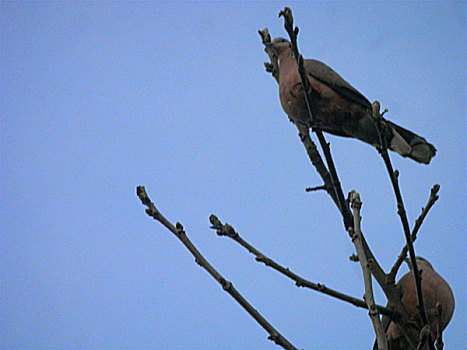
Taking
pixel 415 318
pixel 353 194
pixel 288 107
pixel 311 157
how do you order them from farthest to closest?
pixel 288 107, pixel 311 157, pixel 415 318, pixel 353 194

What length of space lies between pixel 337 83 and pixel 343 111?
7.2 inches

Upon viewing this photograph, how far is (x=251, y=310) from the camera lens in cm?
168

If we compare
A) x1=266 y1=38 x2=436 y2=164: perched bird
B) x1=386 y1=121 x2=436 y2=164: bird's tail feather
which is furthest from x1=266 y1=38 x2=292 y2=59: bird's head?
x1=386 y1=121 x2=436 y2=164: bird's tail feather

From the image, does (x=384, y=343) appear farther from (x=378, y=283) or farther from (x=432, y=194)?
(x=432, y=194)

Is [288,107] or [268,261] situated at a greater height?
[288,107]

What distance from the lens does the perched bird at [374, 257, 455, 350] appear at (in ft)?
7.17

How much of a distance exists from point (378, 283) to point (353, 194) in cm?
53

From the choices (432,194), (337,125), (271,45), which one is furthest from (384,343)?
(271,45)

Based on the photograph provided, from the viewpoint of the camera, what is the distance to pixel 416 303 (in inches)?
85.9

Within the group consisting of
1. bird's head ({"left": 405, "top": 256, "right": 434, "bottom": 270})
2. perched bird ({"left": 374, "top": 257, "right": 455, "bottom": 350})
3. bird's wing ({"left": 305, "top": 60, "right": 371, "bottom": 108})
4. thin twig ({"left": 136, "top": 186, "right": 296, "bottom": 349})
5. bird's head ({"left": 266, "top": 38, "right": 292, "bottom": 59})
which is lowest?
thin twig ({"left": 136, "top": 186, "right": 296, "bottom": 349})

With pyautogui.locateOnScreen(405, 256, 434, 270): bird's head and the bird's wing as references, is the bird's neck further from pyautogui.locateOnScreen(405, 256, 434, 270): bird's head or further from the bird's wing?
pyautogui.locateOnScreen(405, 256, 434, 270): bird's head

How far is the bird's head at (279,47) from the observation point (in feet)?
11.7

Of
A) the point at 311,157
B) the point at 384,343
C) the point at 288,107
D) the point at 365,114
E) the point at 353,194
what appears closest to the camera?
the point at 384,343

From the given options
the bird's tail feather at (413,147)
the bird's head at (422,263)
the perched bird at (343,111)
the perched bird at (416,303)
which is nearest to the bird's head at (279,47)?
the perched bird at (343,111)
